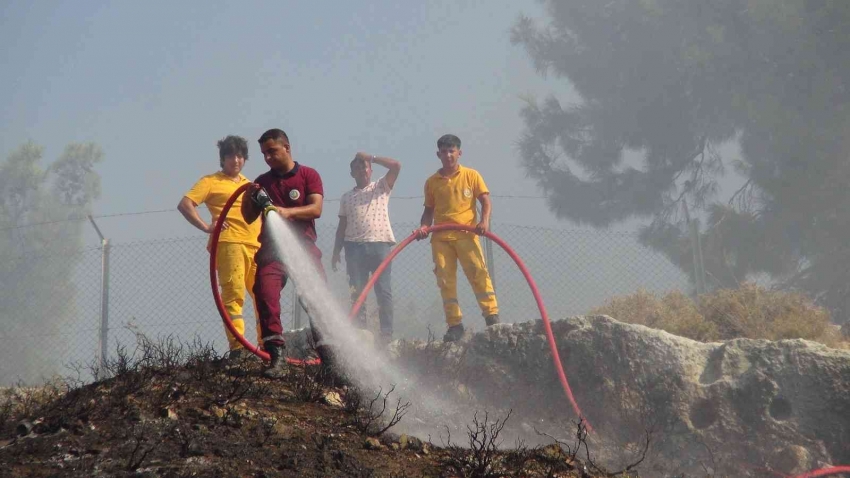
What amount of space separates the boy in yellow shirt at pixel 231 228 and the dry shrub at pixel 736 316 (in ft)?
13.6

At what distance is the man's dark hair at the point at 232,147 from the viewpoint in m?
6.61

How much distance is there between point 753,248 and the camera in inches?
590

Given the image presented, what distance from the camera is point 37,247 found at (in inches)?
872

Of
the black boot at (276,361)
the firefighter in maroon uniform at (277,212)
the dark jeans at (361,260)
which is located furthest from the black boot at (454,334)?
the black boot at (276,361)

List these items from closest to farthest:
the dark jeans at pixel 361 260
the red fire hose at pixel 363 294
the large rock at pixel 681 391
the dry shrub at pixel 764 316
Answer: the red fire hose at pixel 363 294
the large rock at pixel 681 391
the dry shrub at pixel 764 316
the dark jeans at pixel 361 260

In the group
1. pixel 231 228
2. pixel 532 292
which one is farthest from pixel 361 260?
pixel 231 228

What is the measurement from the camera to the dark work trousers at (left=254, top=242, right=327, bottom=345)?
16.4ft

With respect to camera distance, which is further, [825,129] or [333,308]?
[825,129]

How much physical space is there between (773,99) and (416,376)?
454 inches

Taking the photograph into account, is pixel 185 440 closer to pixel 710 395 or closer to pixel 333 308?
pixel 333 308

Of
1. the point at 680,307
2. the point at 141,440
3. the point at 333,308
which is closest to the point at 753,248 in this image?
the point at 680,307

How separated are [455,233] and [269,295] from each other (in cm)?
283

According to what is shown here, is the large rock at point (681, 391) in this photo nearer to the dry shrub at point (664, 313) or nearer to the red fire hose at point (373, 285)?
the red fire hose at point (373, 285)

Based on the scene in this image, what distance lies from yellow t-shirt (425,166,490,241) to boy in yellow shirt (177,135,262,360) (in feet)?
6.21
